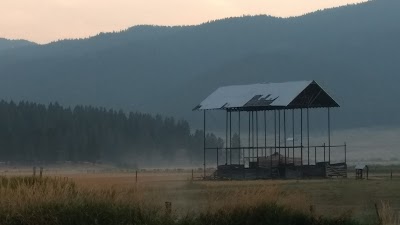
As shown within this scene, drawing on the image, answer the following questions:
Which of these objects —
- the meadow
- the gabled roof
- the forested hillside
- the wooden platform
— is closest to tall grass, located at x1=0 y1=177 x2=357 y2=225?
the meadow

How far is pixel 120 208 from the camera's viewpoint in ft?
81.9

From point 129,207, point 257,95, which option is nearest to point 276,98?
point 257,95

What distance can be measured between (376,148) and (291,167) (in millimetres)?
114299

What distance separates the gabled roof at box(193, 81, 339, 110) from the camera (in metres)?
66.1

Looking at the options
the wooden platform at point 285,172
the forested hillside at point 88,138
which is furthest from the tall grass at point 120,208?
the forested hillside at point 88,138

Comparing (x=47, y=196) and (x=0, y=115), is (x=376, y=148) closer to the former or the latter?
(x=0, y=115)

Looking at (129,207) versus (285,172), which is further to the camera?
(285,172)

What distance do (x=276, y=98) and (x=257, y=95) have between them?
2.76m

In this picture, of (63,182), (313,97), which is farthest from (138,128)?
(63,182)

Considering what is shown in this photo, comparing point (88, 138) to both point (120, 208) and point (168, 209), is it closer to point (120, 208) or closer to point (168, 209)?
point (168, 209)

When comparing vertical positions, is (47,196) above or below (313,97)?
below

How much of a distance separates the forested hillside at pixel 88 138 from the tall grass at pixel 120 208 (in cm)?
10576

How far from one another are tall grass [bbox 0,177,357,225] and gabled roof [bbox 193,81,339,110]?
123 ft

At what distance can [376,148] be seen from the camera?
178 meters
